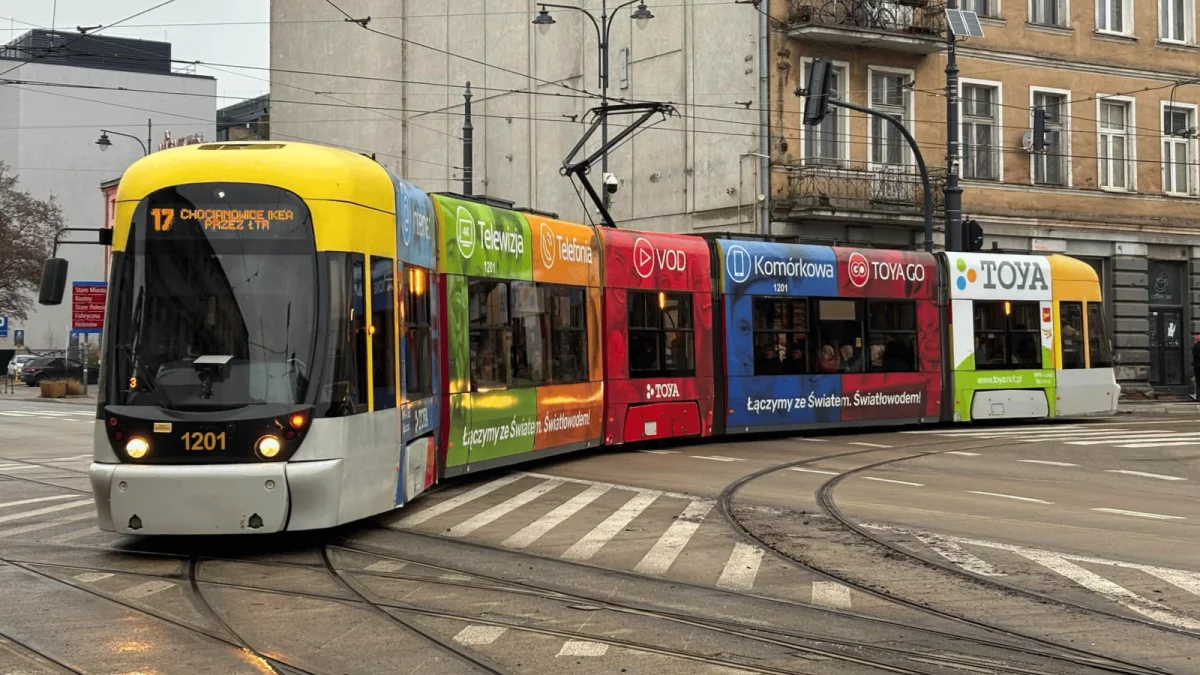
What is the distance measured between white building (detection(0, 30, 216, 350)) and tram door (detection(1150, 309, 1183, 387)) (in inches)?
2253

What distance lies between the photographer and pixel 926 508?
43.8 feet

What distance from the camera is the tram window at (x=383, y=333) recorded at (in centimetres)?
1100

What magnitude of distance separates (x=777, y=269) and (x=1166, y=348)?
1976 centimetres

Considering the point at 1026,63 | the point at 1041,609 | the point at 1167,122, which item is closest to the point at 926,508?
the point at 1041,609

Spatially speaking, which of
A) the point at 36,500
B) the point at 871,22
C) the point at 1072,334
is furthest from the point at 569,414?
the point at 871,22

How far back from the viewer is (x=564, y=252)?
17.9m

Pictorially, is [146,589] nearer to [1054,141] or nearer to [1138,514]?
[1138,514]

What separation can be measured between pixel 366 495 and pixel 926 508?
18.1 feet

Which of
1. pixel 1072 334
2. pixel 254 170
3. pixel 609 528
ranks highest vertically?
pixel 254 170

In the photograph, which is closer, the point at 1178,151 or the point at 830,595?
the point at 830,595

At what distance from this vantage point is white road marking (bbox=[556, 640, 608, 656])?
23.5ft

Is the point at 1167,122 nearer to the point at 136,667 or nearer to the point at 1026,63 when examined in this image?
the point at 1026,63

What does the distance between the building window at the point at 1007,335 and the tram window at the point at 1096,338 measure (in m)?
1.35

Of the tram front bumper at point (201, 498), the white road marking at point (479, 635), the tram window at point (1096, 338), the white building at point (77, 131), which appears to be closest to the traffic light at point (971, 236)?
the tram window at point (1096, 338)
